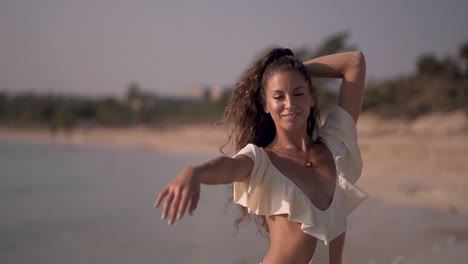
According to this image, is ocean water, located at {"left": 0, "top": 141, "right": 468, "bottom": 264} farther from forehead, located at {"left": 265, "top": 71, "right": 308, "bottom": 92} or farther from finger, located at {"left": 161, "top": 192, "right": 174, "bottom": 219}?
finger, located at {"left": 161, "top": 192, "right": 174, "bottom": 219}

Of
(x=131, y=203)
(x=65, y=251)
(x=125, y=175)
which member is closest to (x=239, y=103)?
(x=65, y=251)

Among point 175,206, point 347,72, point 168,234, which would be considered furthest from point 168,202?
point 168,234

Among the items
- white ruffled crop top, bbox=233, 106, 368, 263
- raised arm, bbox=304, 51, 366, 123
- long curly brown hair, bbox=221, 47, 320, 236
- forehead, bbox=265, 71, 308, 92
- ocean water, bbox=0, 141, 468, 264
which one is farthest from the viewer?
ocean water, bbox=0, 141, 468, 264

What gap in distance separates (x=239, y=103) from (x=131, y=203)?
7936 mm

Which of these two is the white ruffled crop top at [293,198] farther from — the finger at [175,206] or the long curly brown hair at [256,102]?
the finger at [175,206]

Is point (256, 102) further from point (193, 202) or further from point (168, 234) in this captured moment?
point (168, 234)

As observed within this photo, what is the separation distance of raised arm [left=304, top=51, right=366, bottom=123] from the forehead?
0.95ft

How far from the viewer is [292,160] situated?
1.86 meters

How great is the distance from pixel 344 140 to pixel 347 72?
1.11 feet

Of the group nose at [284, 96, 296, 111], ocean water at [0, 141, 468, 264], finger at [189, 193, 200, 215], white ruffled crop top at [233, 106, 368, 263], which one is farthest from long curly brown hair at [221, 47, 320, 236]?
ocean water at [0, 141, 468, 264]

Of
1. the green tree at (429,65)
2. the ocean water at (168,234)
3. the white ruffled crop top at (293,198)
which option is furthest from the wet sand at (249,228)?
the green tree at (429,65)

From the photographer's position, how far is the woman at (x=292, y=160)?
5.68 ft

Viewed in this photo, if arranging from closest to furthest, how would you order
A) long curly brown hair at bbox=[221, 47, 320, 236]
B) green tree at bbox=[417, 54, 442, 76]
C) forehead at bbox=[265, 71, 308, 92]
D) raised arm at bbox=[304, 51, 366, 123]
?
forehead at bbox=[265, 71, 308, 92] → long curly brown hair at bbox=[221, 47, 320, 236] → raised arm at bbox=[304, 51, 366, 123] → green tree at bbox=[417, 54, 442, 76]

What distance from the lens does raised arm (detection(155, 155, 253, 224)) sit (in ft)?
4.04
